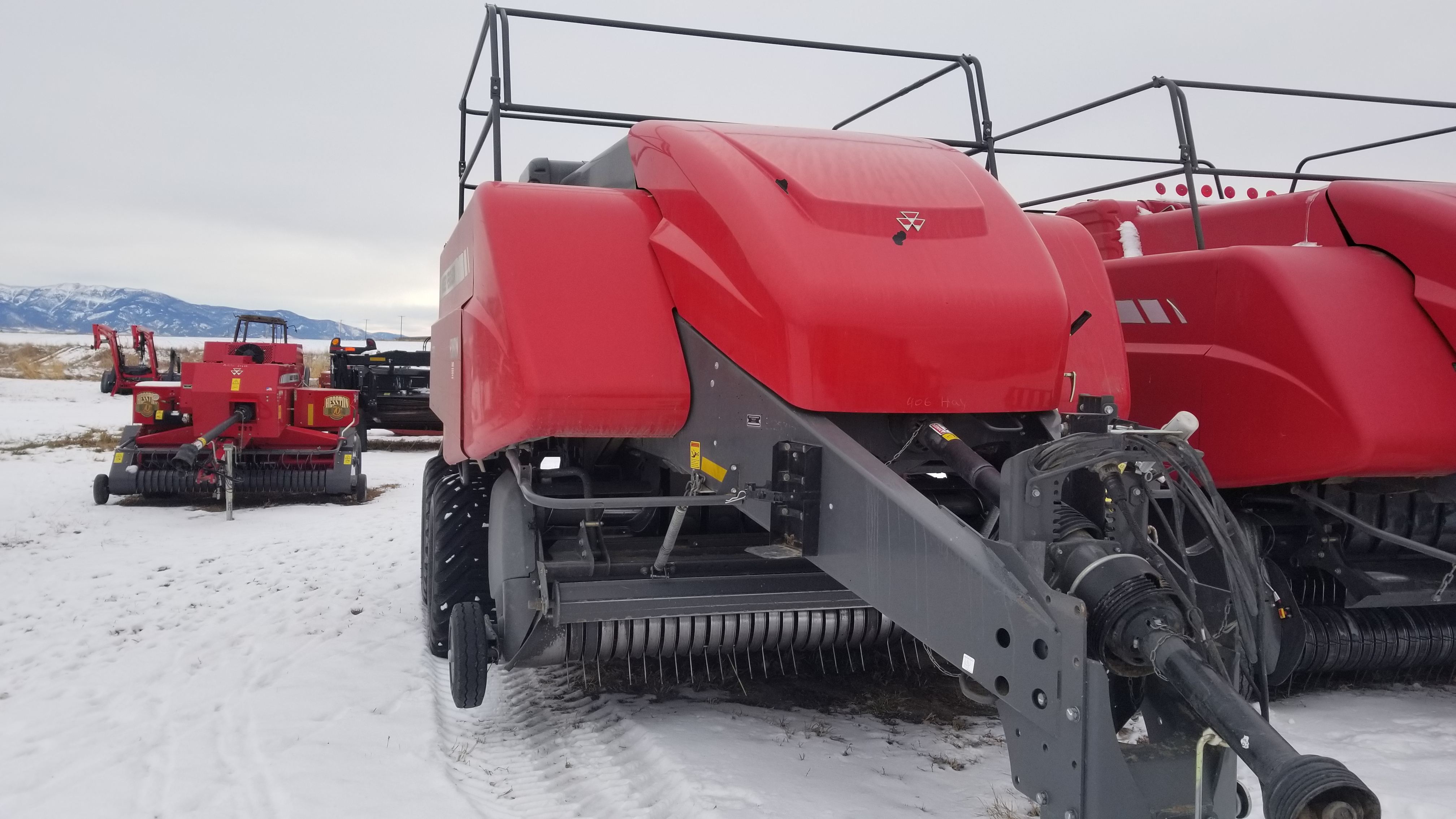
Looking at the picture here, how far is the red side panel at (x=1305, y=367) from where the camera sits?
11.1 ft

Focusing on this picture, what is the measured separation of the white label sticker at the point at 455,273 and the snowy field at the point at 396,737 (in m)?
1.60

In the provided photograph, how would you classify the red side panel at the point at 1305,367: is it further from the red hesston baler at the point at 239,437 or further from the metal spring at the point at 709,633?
the red hesston baler at the point at 239,437

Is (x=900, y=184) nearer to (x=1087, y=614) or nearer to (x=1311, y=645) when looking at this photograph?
(x=1087, y=614)

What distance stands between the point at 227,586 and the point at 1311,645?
563 centimetres

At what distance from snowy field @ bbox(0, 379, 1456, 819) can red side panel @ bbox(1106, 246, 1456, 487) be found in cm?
98

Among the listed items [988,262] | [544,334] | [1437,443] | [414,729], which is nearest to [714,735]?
[414,729]

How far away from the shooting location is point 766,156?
299 cm

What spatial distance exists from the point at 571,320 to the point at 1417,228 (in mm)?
2896

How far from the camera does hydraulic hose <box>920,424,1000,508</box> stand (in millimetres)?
2426

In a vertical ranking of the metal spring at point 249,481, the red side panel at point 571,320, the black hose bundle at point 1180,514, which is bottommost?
the metal spring at point 249,481

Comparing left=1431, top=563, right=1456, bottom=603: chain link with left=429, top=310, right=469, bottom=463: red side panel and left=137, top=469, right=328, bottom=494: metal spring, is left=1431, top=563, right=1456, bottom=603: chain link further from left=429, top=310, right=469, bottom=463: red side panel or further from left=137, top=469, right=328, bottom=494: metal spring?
left=137, top=469, right=328, bottom=494: metal spring

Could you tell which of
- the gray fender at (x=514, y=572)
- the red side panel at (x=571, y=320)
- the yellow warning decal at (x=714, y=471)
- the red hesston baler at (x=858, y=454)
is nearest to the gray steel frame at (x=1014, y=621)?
the red hesston baler at (x=858, y=454)

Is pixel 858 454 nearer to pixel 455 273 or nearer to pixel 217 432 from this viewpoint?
pixel 455 273

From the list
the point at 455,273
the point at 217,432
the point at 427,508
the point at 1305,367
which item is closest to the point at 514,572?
the point at 455,273
